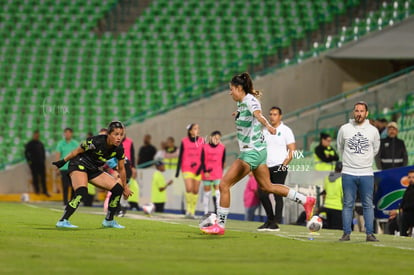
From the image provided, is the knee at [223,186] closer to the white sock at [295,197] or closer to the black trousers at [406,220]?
the white sock at [295,197]

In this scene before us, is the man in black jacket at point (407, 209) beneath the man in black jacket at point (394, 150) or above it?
beneath

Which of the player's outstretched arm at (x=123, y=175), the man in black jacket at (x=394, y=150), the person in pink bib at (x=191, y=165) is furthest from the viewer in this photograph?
the person in pink bib at (x=191, y=165)

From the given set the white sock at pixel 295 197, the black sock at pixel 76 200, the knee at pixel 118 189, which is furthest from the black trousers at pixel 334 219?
the black sock at pixel 76 200

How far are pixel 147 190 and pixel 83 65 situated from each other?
8.40m

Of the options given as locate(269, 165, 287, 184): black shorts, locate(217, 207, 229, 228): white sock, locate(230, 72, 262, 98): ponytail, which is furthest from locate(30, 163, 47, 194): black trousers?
locate(230, 72, 262, 98): ponytail

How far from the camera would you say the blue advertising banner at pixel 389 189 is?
61.7ft

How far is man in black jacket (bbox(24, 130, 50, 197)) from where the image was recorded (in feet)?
100

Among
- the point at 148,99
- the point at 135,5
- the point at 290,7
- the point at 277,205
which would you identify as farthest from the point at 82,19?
the point at 277,205

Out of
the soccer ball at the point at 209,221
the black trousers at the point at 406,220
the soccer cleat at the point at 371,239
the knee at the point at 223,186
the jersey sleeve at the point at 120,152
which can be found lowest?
the soccer cleat at the point at 371,239

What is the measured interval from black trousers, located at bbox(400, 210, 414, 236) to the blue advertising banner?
0.86m

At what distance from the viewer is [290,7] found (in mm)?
37188

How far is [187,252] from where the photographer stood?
35.7 feet

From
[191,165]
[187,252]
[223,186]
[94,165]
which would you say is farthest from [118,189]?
[191,165]

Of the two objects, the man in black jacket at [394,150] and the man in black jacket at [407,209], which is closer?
the man in black jacket at [407,209]
